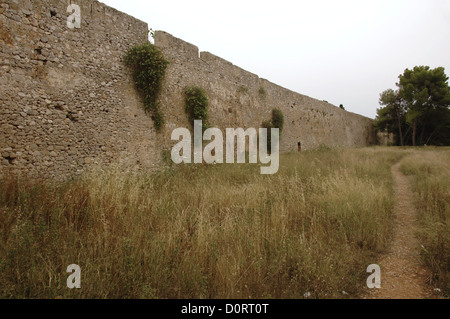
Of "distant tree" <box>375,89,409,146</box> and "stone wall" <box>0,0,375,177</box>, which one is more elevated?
"distant tree" <box>375,89,409,146</box>

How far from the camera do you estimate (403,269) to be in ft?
10.7

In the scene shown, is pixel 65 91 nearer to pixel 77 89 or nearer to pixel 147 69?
pixel 77 89

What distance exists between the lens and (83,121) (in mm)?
6840

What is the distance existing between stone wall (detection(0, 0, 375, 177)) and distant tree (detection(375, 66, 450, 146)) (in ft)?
83.6

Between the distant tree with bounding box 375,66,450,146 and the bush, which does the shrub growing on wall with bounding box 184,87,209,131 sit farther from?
the distant tree with bounding box 375,66,450,146

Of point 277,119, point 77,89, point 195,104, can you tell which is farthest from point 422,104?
point 77,89

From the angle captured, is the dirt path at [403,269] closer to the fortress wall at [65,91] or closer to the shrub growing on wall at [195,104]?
the fortress wall at [65,91]

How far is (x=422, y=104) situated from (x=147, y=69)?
28.8 m

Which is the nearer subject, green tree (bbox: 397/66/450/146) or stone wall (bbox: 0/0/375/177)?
stone wall (bbox: 0/0/375/177)

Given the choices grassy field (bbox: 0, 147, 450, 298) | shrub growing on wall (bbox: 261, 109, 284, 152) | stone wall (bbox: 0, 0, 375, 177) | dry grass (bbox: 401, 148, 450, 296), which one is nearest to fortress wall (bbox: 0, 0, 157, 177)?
stone wall (bbox: 0, 0, 375, 177)

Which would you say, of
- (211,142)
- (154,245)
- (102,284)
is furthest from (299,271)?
(211,142)

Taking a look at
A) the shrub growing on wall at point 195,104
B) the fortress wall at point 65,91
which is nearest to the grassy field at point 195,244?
the fortress wall at point 65,91

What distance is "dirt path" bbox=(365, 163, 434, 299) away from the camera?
280 centimetres
